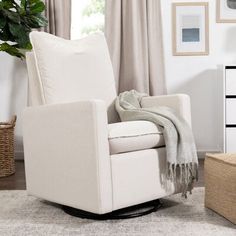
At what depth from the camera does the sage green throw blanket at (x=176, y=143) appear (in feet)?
6.90

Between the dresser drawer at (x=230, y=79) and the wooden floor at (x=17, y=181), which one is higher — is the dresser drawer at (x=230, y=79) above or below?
above

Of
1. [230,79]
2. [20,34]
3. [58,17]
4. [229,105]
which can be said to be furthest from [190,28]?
[20,34]

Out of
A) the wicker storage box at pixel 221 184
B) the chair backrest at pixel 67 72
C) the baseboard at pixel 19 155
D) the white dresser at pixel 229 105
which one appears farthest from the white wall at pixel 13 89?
the wicker storage box at pixel 221 184

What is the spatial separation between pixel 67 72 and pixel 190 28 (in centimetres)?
188

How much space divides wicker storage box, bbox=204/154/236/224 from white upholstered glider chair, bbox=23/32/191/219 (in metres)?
0.20

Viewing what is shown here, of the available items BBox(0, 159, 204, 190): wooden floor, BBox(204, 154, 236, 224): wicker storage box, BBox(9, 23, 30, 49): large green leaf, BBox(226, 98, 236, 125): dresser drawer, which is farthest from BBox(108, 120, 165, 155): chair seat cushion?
BBox(9, 23, 30, 49): large green leaf

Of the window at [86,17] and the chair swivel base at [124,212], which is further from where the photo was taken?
the window at [86,17]

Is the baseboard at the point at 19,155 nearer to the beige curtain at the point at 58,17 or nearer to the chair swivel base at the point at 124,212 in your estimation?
the beige curtain at the point at 58,17

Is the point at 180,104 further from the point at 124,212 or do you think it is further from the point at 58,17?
the point at 58,17

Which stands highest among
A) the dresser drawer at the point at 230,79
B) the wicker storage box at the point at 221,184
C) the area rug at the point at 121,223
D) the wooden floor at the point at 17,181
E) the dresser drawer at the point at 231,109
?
the dresser drawer at the point at 230,79

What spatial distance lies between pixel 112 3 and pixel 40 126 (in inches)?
78.2

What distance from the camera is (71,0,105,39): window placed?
413 cm

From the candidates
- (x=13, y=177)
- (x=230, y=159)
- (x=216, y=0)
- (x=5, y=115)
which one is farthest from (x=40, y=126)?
(x=216, y=0)

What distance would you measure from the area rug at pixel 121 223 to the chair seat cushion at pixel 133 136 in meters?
0.35
